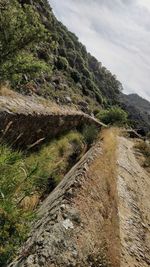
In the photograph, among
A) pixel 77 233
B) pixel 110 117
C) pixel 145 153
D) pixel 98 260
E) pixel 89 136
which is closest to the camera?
pixel 98 260

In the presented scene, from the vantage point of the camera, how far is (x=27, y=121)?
41.4 feet

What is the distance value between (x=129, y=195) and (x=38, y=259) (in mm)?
5972

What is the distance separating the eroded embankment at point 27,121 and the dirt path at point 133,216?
263 centimetres

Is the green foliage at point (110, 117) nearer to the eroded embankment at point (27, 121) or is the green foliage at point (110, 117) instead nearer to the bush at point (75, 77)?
the bush at point (75, 77)

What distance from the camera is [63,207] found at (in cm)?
602

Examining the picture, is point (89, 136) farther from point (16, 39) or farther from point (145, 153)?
point (16, 39)

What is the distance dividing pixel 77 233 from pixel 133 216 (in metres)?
3.50

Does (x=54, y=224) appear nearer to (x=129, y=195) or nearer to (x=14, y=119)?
(x=129, y=195)

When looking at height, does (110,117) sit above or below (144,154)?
below

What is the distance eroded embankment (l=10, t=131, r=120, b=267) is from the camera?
4.85 m

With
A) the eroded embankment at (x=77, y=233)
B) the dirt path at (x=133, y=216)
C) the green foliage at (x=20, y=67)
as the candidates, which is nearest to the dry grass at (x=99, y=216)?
the eroded embankment at (x=77, y=233)

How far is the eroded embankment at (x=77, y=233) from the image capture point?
4848 mm

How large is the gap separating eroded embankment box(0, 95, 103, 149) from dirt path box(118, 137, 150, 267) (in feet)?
8.61

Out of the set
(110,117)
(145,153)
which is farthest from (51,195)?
(110,117)
